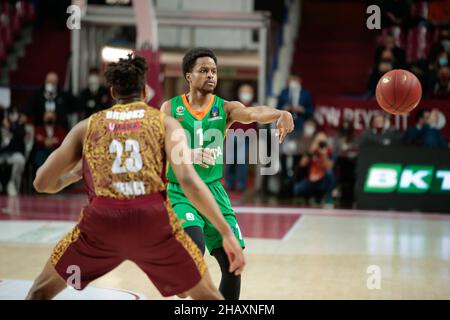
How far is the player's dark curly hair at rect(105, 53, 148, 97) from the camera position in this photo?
3912 millimetres

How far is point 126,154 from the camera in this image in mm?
Answer: 3773

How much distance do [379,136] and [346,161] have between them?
36.5 inches

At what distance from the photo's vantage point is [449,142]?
13.2 meters

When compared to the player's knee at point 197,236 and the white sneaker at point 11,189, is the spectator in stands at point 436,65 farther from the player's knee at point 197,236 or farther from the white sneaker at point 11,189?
the player's knee at point 197,236

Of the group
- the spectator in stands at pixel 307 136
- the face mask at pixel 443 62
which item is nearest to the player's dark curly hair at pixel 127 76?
the spectator in stands at pixel 307 136

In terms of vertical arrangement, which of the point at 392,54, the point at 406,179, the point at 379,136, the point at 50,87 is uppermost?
the point at 392,54

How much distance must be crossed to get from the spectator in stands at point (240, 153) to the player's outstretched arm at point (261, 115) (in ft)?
28.2

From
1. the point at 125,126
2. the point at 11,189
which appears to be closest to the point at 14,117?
the point at 11,189

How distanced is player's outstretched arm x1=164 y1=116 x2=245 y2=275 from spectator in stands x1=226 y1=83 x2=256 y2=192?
1002 cm

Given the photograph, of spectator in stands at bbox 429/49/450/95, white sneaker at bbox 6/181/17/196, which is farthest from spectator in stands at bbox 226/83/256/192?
white sneaker at bbox 6/181/17/196

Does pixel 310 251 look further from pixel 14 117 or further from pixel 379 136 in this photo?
pixel 14 117

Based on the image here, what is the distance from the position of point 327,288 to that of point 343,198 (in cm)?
722

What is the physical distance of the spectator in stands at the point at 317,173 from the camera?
13086 mm

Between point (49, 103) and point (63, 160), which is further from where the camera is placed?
point (49, 103)
